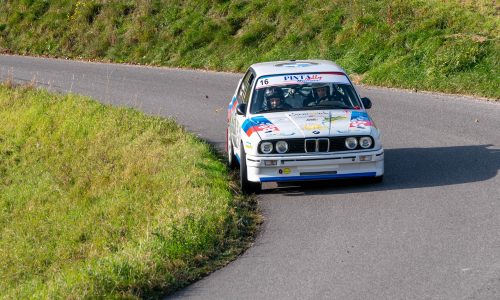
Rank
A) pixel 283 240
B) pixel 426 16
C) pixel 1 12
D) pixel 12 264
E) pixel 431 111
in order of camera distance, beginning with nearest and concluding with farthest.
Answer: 1. pixel 283 240
2. pixel 12 264
3. pixel 431 111
4. pixel 426 16
5. pixel 1 12

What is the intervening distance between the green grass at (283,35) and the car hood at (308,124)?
738 centimetres

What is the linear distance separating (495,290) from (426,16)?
52.6 ft

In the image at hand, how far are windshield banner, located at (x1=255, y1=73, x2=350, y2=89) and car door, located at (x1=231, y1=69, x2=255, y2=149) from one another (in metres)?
0.30

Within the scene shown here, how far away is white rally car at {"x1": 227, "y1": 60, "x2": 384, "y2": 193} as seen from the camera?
1195 centimetres

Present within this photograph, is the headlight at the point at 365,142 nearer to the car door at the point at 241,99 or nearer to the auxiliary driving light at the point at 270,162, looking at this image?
the auxiliary driving light at the point at 270,162

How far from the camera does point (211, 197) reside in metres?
11.6

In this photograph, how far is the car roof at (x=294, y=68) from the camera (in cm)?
1354

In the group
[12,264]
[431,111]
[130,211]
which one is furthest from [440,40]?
[12,264]

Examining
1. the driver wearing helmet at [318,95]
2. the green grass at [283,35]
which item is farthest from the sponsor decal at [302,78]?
the green grass at [283,35]

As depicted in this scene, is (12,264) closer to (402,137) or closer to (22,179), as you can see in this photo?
(22,179)

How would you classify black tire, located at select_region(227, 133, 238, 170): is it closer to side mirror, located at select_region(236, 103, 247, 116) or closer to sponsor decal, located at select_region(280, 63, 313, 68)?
side mirror, located at select_region(236, 103, 247, 116)

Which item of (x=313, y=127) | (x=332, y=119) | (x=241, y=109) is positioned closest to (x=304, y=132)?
(x=313, y=127)

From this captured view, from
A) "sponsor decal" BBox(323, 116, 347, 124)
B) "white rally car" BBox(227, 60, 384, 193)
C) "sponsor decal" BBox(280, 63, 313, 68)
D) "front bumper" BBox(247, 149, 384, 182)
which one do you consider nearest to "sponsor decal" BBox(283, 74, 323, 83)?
"white rally car" BBox(227, 60, 384, 193)

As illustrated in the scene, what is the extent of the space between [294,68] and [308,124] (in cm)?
168
